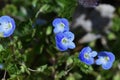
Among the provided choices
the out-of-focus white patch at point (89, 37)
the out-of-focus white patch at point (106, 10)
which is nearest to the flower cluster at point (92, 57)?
the out-of-focus white patch at point (89, 37)

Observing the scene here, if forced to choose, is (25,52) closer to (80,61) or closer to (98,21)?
(80,61)

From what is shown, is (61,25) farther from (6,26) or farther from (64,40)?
(6,26)

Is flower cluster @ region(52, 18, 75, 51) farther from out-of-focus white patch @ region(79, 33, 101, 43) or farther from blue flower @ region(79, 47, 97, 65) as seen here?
out-of-focus white patch @ region(79, 33, 101, 43)

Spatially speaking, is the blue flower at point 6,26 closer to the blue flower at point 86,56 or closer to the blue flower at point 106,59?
the blue flower at point 86,56

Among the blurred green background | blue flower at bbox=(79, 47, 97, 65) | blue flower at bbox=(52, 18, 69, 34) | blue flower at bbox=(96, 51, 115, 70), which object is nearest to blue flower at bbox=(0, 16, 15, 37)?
the blurred green background

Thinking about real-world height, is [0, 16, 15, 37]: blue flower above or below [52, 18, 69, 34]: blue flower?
above
